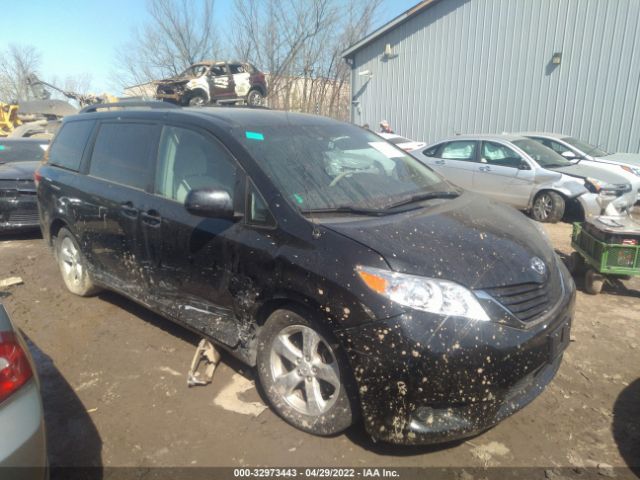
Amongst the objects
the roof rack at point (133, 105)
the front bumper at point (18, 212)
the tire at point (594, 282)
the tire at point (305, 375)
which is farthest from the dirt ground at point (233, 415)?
the front bumper at point (18, 212)

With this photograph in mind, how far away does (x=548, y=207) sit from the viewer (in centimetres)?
825

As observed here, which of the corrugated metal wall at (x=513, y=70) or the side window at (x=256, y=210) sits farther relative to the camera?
the corrugated metal wall at (x=513, y=70)

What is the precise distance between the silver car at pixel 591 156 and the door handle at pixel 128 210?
8.49 m

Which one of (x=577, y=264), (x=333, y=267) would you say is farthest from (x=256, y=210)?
(x=577, y=264)

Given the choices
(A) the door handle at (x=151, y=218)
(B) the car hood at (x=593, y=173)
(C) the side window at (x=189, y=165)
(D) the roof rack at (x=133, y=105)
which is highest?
(D) the roof rack at (x=133, y=105)

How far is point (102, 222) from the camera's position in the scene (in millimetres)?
3857

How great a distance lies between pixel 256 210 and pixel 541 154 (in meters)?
7.86

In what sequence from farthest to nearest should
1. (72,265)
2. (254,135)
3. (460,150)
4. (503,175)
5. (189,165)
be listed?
(460,150) < (503,175) < (72,265) < (189,165) < (254,135)

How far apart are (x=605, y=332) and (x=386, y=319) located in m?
2.75

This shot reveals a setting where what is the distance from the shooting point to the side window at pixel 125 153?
354 centimetres

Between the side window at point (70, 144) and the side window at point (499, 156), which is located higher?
the side window at point (70, 144)

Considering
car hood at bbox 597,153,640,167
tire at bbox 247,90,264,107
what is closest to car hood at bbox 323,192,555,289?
car hood at bbox 597,153,640,167

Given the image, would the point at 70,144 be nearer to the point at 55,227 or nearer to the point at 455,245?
the point at 55,227

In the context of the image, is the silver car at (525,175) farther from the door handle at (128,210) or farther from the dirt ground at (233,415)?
the door handle at (128,210)
